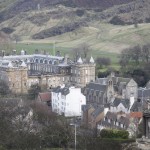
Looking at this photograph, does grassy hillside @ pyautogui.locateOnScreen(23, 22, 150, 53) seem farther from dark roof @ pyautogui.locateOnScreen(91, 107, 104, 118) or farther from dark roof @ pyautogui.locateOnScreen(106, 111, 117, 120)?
dark roof @ pyautogui.locateOnScreen(106, 111, 117, 120)

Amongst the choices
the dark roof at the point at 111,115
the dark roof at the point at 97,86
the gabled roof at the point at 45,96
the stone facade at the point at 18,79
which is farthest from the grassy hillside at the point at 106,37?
the dark roof at the point at 111,115

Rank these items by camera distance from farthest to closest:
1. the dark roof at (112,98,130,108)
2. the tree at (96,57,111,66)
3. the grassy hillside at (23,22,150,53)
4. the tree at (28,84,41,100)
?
the grassy hillside at (23,22,150,53)
the tree at (96,57,111,66)
the tree at (28,84,41,100)
the dark roof at (112,98,130,108)

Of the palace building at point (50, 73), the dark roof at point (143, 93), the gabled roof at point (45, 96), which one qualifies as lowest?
the gabled roof at point (45, 96)

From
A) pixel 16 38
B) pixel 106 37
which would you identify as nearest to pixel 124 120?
pixel 106 37

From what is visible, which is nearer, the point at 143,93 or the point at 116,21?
the point at 143,93

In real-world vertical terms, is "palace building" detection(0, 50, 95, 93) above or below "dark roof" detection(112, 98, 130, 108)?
above

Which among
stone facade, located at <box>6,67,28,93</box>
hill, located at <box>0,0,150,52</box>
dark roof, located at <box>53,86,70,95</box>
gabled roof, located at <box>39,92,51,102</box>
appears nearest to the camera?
dark roof, located at <box>53,86,70,95</box>

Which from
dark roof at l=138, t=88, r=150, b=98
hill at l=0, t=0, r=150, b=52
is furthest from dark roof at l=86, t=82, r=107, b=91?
hill at l=0, t=0, r=150, b=52

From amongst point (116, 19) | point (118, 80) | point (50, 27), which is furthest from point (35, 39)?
point (118, 80)

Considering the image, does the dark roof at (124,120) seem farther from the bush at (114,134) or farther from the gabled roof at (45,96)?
the gabled roof at (45,96)

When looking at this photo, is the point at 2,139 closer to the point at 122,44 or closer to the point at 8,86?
the point at 8,86

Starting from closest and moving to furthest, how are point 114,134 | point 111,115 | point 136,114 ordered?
point 114,134
point 136,114
point 111,115

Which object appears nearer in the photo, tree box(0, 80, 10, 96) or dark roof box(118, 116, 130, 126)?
dark roof box(118, 116, 130, 126)

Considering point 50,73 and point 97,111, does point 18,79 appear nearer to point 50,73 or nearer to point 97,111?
point 50,73
